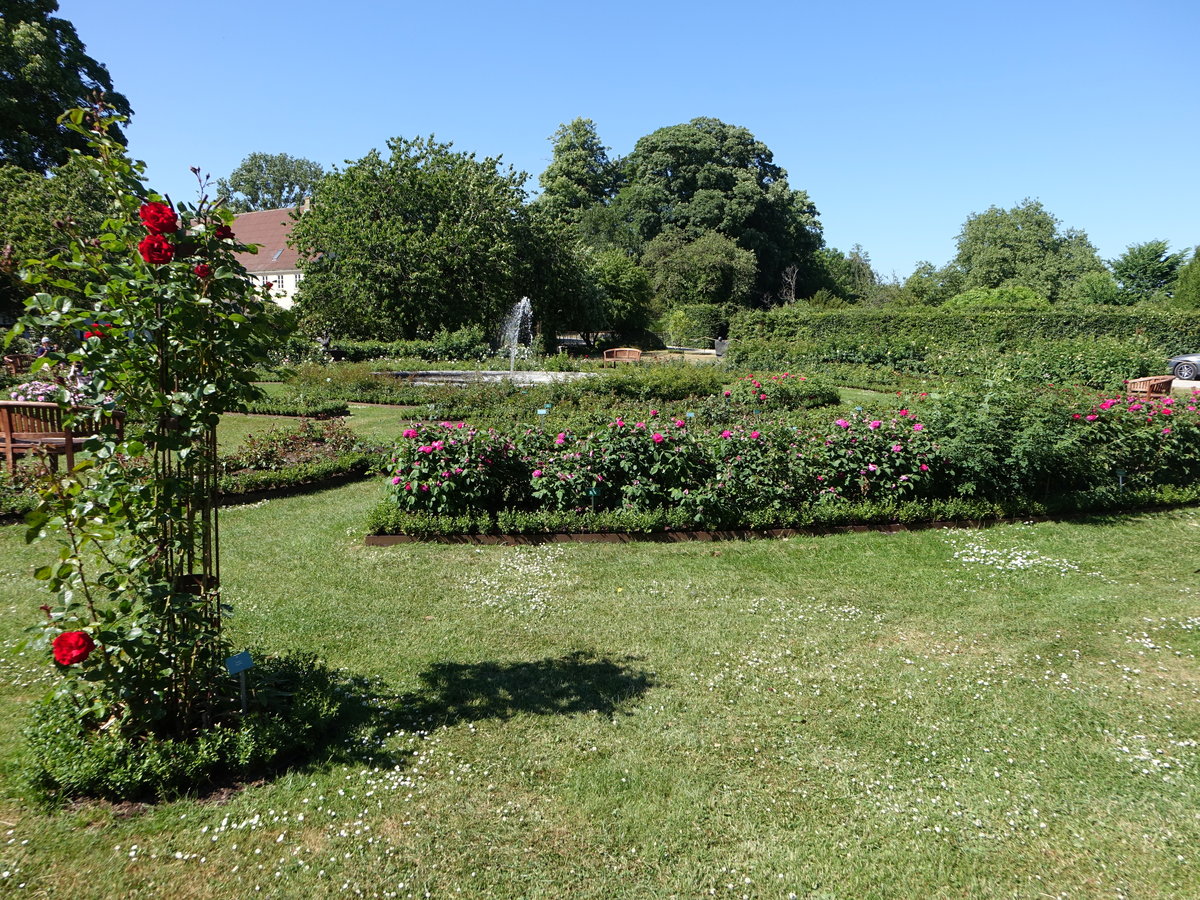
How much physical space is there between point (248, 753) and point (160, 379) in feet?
5.29

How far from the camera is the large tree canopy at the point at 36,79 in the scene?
2583cm

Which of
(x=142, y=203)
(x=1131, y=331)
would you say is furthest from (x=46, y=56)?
(x=1131, y=331)

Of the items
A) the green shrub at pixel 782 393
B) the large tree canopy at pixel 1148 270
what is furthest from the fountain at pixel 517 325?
the large tree canopy at pixel 1148 270

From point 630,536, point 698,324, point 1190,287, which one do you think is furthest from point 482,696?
point 1190,287

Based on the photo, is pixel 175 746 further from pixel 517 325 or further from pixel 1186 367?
pixel 1186 367

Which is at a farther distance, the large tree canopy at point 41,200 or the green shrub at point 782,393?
the large tree canopy at point 41,200

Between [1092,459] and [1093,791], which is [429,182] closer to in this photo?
[1092,459]

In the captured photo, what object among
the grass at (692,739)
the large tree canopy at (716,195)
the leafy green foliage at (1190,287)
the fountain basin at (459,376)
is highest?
the large tree canopy at (716,195)

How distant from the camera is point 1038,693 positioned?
4086 mm

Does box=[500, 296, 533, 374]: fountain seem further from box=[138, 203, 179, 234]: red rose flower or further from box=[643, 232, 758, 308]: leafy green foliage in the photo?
box=[138, 203, 179, 234]: red rose flower

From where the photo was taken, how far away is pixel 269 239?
42844 millimetres

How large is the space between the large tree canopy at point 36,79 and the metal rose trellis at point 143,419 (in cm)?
2794

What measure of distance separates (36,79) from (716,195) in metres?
33.3

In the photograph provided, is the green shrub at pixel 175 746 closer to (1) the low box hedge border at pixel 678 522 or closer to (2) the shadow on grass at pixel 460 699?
(2) the shadow on grass at pixel 460 699
